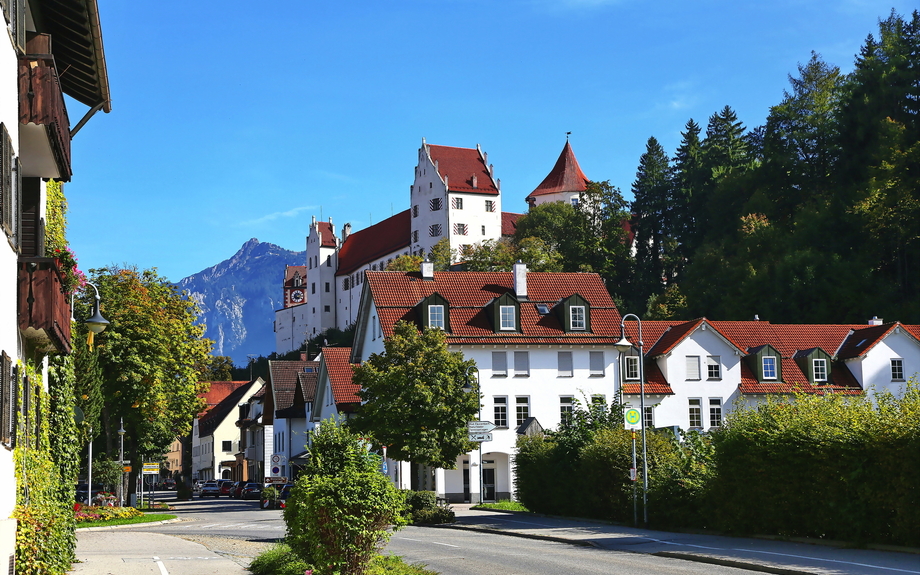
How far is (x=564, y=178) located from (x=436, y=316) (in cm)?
8421

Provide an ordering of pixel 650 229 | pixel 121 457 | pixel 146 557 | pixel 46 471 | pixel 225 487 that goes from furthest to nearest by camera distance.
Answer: pixel 650 229
pixel 225 487
pixel 121 457
pixel 146 557
pixel 46 471

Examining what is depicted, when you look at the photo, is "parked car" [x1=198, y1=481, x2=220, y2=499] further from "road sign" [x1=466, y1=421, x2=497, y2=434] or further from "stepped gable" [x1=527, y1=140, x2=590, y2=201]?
"stepped gable" [x1=527, y1=140, x2=590, y2=201]

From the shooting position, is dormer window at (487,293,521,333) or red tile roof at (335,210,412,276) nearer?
dormer window at (487,293,521,333)

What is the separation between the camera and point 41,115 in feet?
47.0

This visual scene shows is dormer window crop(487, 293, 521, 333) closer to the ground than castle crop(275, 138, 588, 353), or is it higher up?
closer to the ground

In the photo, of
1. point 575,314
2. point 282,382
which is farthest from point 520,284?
point 282,382

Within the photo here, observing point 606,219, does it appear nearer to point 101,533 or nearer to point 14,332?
point 101,533

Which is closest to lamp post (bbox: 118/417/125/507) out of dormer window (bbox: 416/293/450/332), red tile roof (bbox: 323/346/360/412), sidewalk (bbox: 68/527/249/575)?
red tile roof (bbox: 323/346/360/412)

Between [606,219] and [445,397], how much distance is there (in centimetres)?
6951

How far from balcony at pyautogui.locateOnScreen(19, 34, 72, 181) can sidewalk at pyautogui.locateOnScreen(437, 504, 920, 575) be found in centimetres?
1323

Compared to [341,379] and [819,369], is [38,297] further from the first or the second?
[819,369]

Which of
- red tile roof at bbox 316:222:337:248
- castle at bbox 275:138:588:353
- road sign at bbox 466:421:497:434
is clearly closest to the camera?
road sign at bbox 466:421:497:434

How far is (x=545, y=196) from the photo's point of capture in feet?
467

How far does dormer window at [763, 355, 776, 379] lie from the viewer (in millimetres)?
63688
